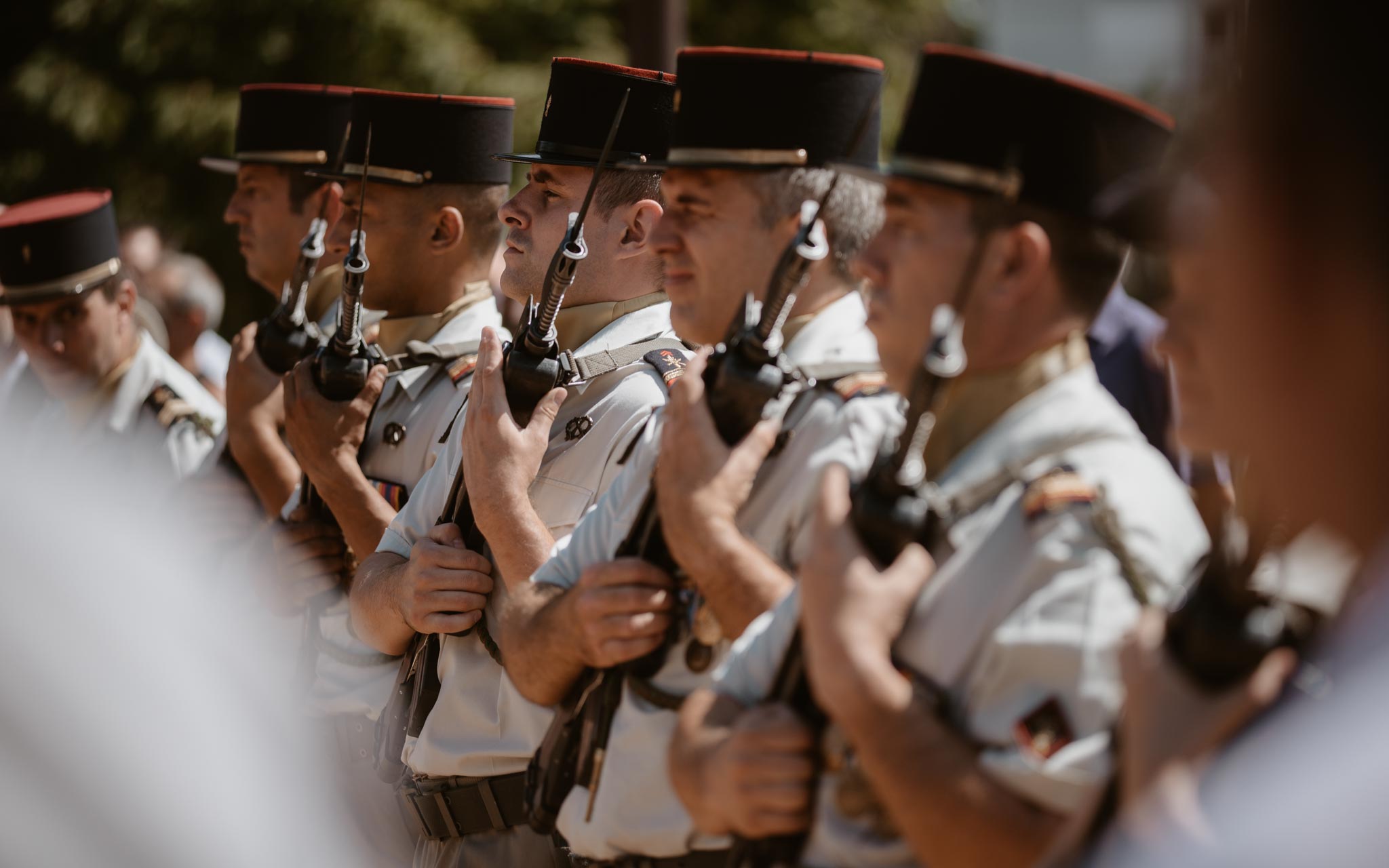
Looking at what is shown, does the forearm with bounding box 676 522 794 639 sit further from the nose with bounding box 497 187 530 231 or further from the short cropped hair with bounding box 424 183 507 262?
the short cropped hair with bounding box 424 183 507 262

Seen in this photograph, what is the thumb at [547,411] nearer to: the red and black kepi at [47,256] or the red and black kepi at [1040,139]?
the red and black kepi at [1040,139]

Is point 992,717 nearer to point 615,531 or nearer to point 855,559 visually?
point 855,559

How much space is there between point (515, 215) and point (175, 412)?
2.59 m

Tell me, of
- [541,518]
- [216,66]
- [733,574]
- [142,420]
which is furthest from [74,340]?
[216,66]

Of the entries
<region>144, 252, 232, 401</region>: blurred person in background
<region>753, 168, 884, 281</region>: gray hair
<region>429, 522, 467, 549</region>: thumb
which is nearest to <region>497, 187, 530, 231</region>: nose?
<region>429, 522, 467, 549</region>: thumb

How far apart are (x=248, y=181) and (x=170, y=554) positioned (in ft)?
10.1

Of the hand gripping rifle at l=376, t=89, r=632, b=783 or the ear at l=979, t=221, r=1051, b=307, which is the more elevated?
the ear at l=979, t=221, r=1051, b=307

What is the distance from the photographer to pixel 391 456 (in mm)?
4293

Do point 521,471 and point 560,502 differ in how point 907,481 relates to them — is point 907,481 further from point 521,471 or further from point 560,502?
point 560,502

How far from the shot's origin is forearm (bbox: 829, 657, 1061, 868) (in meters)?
1.92

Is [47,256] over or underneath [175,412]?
over

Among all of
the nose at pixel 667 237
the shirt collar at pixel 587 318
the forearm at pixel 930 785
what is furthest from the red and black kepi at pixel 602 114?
the forearm at pixel 930 785

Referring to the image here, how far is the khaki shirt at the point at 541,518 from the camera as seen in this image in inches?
135

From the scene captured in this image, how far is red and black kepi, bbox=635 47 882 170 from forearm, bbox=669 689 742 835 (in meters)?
1.05
